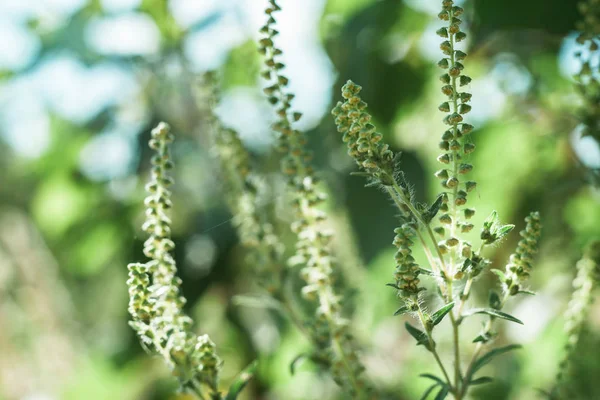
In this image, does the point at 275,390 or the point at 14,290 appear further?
the point at 14,290

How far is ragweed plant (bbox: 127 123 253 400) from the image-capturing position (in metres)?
0.40

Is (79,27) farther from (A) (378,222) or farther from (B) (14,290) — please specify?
(B) (14,290)

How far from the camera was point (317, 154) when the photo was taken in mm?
1036

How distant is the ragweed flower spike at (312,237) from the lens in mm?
465

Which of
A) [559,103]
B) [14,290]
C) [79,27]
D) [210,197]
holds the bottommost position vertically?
[559,103]

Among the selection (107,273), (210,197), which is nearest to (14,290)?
(107,273)

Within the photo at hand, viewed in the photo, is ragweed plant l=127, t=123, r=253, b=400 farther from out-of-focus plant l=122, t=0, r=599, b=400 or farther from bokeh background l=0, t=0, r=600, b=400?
bokeh background l=0, t=0, r=600, b=400

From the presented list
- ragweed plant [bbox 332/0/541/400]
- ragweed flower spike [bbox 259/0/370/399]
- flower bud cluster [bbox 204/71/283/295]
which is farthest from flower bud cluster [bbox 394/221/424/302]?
flower bud cluster [bbox 204/71/283/295]

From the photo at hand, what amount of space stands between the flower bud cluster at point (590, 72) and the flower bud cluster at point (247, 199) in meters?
0.32

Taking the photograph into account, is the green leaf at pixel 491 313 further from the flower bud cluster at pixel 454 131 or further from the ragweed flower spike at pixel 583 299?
the ragweed flower spike at pixel 583 299

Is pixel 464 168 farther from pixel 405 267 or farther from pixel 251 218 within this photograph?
pixel 251 218

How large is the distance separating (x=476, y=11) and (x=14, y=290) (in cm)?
205

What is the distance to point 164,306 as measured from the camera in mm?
423

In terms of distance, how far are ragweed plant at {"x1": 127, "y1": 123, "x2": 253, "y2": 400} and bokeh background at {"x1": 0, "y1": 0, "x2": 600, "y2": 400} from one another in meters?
0.43
